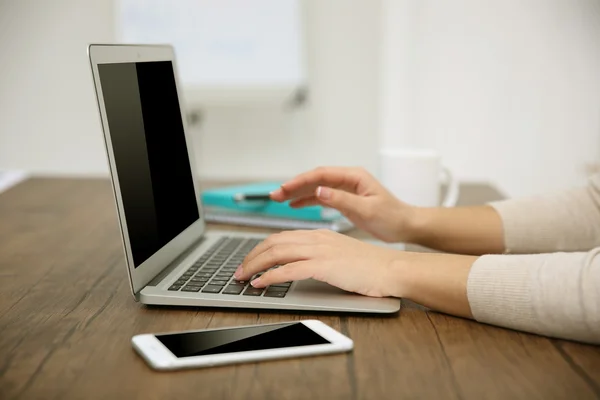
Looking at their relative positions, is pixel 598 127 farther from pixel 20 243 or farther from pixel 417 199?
pixel 20 243

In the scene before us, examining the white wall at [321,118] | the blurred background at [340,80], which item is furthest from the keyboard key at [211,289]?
the white wall at [321,118]

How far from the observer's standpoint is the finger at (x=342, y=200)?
3.19ft

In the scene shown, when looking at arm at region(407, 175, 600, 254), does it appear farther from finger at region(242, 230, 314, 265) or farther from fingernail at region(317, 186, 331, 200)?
finger at region(242, 230, 314, 265)

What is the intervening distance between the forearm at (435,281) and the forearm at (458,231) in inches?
10.0

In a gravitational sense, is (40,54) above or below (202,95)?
above

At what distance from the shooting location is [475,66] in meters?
2.76

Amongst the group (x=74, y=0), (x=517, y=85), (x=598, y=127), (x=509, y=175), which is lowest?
(x=509, y=175)

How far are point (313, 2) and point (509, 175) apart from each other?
109 centimetres

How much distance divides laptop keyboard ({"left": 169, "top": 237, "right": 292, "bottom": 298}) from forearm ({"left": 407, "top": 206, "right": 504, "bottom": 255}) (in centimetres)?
27

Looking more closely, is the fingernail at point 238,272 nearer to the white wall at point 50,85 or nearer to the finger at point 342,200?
the finger at point 342,200

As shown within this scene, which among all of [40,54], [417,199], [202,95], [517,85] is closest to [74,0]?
[40,54]

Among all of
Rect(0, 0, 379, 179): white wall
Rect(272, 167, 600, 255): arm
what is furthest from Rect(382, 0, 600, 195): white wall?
Rect(272, 167, 600, 255): arm

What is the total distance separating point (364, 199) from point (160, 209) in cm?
31

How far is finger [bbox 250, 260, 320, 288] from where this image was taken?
2.50 feet
